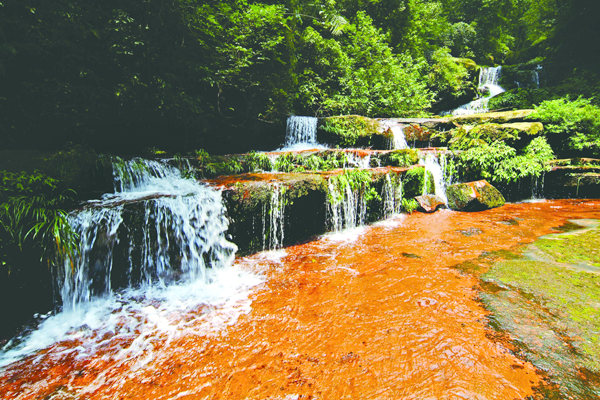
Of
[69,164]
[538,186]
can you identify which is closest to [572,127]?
[538,186]

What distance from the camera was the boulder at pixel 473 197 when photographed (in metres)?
6.94

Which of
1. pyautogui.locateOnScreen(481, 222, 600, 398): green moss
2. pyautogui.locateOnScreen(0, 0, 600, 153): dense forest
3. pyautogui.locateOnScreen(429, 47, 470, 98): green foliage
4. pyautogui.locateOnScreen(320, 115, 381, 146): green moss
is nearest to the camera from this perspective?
pyautogui.locateOnScreen(481, 222, 600, 398): green moss

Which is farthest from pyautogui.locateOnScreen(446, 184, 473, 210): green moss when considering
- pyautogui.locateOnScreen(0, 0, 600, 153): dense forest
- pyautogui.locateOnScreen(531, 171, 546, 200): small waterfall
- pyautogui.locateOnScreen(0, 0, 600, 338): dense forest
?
pyautogui.locateOnScreen(0, 0, 600, 153): dense forest

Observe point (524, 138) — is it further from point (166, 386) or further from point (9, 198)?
point (9, 198)

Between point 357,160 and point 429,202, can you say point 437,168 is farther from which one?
point 357,160

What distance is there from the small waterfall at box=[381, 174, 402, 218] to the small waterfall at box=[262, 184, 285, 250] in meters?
3.06

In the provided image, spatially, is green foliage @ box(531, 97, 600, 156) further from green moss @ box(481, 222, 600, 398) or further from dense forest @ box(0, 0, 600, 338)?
green moss @ box(481, 222, 600, 398)

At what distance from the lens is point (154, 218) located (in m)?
3.72

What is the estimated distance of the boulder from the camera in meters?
6.94

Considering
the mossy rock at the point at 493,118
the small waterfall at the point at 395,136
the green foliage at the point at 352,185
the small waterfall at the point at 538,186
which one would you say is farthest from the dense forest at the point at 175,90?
the green foliage at the point at 352,185

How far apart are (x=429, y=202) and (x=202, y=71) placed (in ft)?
24.1

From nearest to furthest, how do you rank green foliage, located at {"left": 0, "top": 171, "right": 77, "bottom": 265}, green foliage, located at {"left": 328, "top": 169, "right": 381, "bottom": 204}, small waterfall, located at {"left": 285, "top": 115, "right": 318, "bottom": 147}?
1. green foliage, located at {"left": 0, "top": 171, "right": 77, "bottom": 265}
2. green foliage, located at {"left": 328, "top": 169, "right": 381, "bottom": 204}
3. small waterfall, located at {"left": 285, "top": 115, "right": 318, "bottom": 147}

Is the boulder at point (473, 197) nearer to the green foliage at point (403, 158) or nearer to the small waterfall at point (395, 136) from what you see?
the green foliage at point (403, 158)

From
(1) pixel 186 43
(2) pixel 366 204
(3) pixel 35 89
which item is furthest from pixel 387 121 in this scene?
(3) pixel 35 89
